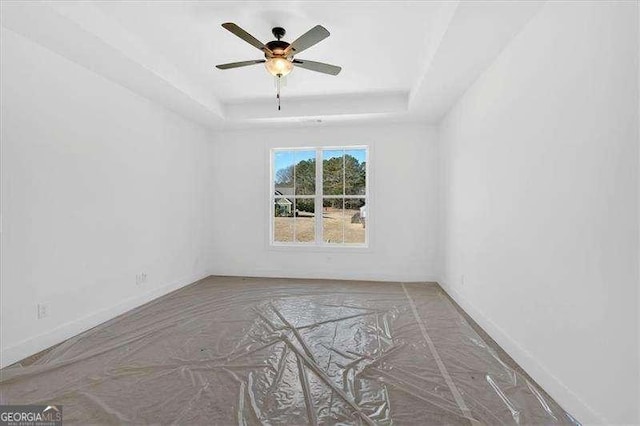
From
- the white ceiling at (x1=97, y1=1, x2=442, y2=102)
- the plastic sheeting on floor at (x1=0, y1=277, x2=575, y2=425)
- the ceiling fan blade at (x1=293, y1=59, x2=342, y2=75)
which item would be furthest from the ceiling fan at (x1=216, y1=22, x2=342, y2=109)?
the plastic sheeting on floor at (x1=0, y1=277, x2=575, y2=425)

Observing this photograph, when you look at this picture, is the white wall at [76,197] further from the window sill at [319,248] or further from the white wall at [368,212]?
the window sill at [319,248]

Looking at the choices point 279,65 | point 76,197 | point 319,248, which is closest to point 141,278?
point 76,197

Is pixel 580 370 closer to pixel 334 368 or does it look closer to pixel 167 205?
pixel 334 368

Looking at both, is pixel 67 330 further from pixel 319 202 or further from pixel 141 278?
pixel 319 202

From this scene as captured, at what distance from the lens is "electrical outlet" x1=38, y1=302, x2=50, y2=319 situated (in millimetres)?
2693

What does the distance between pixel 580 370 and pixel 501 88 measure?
2.28 metres

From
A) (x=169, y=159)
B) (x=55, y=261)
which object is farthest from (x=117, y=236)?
(x=169, y=159)

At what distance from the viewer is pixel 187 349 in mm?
2697

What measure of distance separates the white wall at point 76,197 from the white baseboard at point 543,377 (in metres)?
3.95

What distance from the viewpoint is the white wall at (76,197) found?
250 centimetres

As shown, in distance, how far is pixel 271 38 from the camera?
309cm

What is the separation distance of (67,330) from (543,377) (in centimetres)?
398

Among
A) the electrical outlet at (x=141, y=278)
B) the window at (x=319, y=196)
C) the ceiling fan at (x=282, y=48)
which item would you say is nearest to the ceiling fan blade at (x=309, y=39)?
the ceiling fan at (x=282, y=48)

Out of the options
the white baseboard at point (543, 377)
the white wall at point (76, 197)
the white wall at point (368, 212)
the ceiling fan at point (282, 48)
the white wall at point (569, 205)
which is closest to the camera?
the white wall at point (569, 205)
